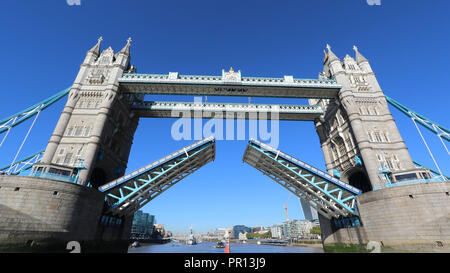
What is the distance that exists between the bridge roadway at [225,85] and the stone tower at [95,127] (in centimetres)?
276

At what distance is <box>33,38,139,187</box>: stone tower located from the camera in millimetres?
24000

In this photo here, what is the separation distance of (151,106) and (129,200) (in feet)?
50.9

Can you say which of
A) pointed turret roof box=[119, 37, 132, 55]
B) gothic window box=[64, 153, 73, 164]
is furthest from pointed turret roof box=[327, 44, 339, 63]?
gothic window box=[64, 153, 73, 164]

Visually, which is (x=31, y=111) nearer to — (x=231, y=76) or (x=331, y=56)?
(x=231, y=76)

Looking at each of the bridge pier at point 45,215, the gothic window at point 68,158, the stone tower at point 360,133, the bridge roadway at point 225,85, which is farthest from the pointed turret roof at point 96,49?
the stone tower at point 360,133

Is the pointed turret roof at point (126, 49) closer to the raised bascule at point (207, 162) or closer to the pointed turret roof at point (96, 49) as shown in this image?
the raised bascule at point (207, 162)

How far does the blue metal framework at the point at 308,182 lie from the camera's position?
982 inches

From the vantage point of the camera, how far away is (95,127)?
26156mm

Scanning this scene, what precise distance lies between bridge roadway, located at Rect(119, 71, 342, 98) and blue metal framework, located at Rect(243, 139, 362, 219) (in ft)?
31.1

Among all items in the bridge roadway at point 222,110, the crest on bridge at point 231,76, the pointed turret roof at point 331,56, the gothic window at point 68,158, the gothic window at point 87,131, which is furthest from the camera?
the pointed turret roof at point 331,56

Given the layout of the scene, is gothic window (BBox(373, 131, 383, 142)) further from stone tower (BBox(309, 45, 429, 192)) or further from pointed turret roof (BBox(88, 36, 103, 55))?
pointed turret roof (BBox(88, 36, 103, 55))
